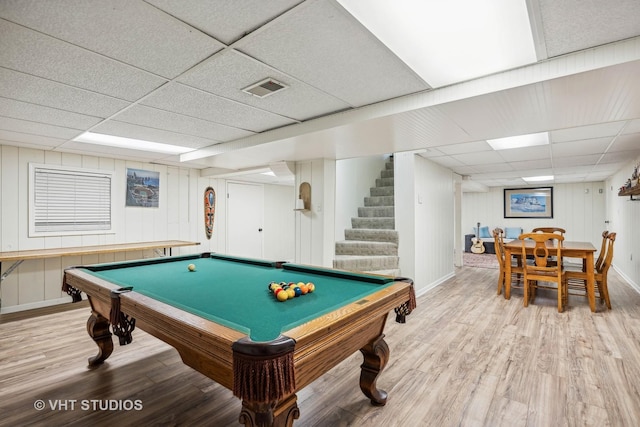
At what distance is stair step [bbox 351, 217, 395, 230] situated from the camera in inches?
212

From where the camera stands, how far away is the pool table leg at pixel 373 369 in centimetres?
198

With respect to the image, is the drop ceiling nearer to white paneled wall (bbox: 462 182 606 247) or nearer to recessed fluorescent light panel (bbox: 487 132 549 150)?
recessed fluorescent light panel (bbox: 487 132 549 150)

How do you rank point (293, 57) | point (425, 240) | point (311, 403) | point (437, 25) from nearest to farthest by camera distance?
point (437, 25), point (293, 57), point (311, 403), point (425, 240)

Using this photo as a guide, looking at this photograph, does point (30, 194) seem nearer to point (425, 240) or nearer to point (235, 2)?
point (235, 2)

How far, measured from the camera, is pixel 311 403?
2.04 metres

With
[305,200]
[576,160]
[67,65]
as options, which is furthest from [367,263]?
[67,65]

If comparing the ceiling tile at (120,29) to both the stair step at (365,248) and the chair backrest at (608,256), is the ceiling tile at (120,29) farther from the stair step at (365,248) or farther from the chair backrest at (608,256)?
the chair backrest at (608,256)

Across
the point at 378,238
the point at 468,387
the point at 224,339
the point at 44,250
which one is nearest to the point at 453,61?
the point at 224,339

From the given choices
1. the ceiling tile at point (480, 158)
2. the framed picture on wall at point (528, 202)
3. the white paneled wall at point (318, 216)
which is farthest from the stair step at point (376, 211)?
the framed picture on wall at point (528, 202)

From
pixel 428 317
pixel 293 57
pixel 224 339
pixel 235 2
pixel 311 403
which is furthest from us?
pixel 428 317

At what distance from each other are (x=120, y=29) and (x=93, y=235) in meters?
4.14

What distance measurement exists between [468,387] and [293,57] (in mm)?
2477

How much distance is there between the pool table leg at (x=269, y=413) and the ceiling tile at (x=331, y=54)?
1.59m

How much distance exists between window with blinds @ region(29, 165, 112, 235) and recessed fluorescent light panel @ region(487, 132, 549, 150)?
5.42 meters
